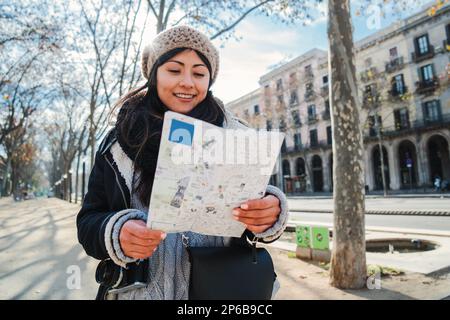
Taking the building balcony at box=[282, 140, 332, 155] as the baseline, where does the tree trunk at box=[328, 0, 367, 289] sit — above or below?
below

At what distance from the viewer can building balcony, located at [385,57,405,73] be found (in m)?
28.9

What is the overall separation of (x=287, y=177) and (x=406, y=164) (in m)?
13.6

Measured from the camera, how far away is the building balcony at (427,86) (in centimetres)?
2628

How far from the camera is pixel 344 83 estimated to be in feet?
14.8

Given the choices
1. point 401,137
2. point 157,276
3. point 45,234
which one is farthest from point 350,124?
point 401,137

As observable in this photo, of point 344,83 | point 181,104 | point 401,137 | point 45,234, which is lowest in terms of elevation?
point 45,234

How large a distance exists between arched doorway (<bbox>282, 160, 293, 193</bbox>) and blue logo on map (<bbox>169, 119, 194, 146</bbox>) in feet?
128

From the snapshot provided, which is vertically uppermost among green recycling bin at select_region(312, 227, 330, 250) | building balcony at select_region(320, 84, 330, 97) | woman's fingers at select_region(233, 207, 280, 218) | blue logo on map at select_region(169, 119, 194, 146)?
building balcony at select_region(320, 84, 330, 97)

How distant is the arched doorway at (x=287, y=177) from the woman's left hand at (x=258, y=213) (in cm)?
3880

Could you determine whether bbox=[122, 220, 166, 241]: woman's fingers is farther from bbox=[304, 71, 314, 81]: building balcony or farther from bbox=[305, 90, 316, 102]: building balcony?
bbox=[305, 90, 316, 102]: building balcony

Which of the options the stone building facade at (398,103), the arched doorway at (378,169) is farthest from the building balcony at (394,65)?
the arched doorway at (378,169)

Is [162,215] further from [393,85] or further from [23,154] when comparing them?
[23,154]

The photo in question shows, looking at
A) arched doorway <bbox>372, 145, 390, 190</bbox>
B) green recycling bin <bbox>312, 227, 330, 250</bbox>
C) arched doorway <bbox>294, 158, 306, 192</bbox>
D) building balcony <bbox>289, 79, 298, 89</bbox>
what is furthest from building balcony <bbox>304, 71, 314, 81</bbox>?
green recycling bin <bbox>312, 227, 330, 250</bbox>

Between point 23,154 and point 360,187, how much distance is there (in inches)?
1865
